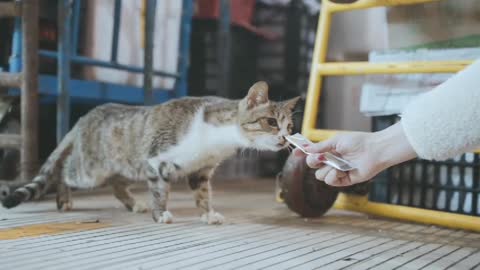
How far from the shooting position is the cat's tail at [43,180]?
5.61ft

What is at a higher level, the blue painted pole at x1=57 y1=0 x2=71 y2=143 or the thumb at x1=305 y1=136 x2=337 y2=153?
the blue painted pole at x1=57 y1=0 x2=71 y2=143

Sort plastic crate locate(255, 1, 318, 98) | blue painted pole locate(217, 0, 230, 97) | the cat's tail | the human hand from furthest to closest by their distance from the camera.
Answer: plastic crate locate(255, 1, 318, 98)
blue painted pole locate(217, 0, 230, 97)
the cat's tail
the human hand

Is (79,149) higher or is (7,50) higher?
(7,50)

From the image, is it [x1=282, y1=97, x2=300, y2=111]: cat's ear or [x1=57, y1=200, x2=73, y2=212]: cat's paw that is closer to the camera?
[x1=282, y1=97, x2=300, y2=111]: cat's ear

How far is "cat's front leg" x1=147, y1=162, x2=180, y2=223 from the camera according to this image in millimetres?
1660

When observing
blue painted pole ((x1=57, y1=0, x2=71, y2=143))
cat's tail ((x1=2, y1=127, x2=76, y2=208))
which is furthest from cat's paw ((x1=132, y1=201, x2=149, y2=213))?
blue painted pole ((x1=57, y1=0, x2=71, y2=143))

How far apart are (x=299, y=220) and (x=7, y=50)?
1.42 metres

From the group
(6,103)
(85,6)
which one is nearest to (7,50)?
(6,103)

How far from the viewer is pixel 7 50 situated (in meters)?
2.16

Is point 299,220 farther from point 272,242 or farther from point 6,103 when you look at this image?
point 6,103

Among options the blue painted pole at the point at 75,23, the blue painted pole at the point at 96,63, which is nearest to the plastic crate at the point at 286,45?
the blue painted pole at the point at 96,63

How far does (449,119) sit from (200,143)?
917 millimetres

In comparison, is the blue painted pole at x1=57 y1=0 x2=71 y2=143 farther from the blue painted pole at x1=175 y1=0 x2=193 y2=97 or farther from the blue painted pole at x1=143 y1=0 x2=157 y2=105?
the blue painted pole at x1=175 y1=0 x2=193 y2=97

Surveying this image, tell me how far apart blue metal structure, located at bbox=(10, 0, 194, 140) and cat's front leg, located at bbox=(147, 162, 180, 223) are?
628mm
